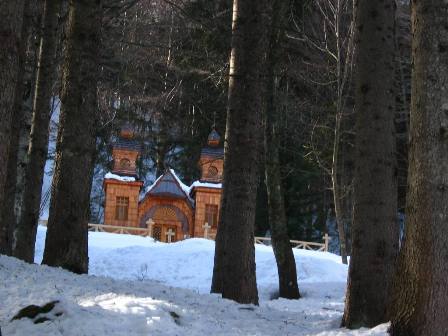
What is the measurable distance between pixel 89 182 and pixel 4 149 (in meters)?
2.98

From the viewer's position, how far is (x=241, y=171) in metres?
7.89

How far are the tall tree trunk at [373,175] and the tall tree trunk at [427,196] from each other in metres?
1.27

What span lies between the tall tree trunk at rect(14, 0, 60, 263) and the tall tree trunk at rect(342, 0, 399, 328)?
19.6 feet

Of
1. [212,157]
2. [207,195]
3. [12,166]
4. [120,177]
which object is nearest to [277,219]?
[12,166]

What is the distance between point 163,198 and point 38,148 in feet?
66.0

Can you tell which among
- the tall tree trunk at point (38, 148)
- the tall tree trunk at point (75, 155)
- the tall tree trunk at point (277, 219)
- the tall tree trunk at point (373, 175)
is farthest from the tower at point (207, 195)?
the tall tree trunk at point (373, 175)

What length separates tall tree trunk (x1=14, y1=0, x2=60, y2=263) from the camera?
10.2 m

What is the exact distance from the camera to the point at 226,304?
6434 mm

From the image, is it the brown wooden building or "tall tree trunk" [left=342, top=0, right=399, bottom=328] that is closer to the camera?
"tall tree trunk" [left=342, top=0, right=399, bottom=328]

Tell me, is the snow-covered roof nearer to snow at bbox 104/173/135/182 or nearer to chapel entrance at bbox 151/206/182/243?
chapel entrance at bbox 151/206/182/243

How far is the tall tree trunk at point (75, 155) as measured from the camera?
719 cm

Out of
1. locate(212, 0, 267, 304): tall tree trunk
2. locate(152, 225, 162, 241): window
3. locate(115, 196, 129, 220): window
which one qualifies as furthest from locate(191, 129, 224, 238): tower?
locate(212, 0, 267, 304): tall tree trunk

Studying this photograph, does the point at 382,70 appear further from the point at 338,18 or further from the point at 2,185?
the point at 338,18

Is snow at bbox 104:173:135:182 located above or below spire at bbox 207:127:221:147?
below
